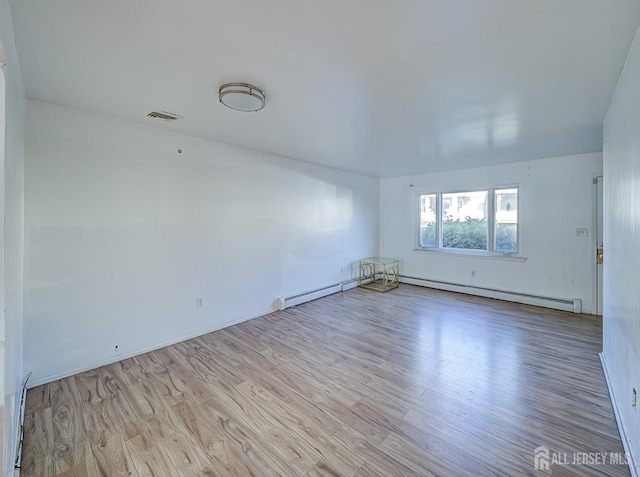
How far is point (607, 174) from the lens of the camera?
7.89ft

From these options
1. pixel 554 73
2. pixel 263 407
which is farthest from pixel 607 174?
pixel 263 407

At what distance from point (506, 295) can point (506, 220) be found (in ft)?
4.23

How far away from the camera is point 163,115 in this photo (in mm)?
2590

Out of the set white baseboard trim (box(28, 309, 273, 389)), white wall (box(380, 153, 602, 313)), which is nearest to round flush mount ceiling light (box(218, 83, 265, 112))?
white baseboard trim (box(28, 309, 273, 389))

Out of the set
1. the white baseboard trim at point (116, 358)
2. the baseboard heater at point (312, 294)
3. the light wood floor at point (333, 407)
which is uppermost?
the baseboard heater at point (312, 294)

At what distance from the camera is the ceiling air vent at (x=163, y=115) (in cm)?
254

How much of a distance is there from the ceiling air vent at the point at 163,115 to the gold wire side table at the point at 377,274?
13.8ft

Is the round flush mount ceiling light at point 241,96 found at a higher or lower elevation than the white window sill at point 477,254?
higher

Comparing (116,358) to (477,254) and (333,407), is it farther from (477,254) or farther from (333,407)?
(477,254)

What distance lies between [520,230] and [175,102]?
5.18 metres

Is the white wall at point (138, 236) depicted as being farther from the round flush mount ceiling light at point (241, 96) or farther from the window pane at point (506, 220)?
the window pane at point (506, 220)

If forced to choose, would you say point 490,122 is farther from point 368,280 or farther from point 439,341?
point 368,280

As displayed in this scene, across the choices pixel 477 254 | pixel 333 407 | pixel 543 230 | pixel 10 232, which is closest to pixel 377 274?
pixel 477 254

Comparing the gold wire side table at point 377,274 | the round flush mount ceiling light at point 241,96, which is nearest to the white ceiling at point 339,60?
the round flush mount ceiling light at point 241,96
